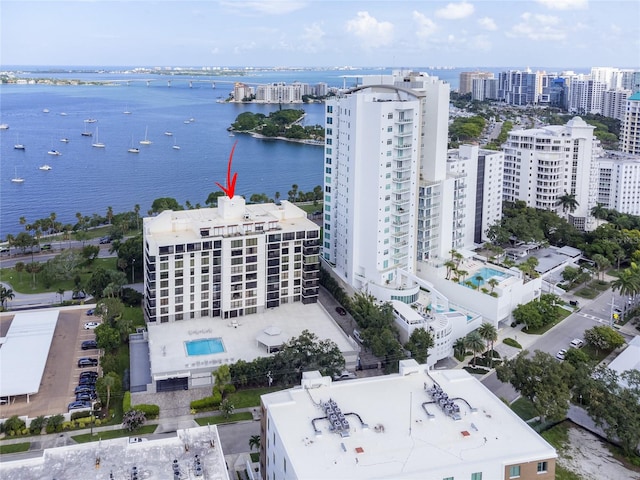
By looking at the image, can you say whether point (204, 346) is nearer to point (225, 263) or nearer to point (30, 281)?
point (225, 263)

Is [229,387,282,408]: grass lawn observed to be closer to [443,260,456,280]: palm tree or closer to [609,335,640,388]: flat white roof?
[443,260,456,280]: palm tree

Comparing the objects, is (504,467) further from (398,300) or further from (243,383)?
(398,300)

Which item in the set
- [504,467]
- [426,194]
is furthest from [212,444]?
[426,194]

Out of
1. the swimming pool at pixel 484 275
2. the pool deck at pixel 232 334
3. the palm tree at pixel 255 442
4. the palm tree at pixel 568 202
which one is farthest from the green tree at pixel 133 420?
the palm tree at pixel 568 202

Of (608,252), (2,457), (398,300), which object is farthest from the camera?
(608,252)

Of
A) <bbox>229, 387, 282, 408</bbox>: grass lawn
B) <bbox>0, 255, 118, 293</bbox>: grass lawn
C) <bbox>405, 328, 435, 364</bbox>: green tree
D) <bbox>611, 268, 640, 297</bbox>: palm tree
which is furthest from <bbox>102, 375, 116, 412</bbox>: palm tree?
<bbox>611, 268, 640, 297</bbox>: palm tree

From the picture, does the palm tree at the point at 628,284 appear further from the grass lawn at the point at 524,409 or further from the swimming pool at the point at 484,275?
the grass lawn at the point at 524,409
